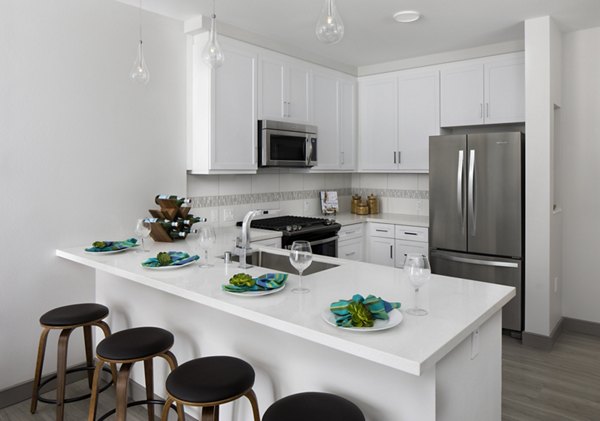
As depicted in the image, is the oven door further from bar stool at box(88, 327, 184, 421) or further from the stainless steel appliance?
bar stool at box(88, 327, 184, 421)

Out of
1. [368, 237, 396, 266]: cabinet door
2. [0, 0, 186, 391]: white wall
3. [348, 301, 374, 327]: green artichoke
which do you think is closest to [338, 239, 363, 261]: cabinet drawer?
[368, 237, 396, 266]: cabinet door

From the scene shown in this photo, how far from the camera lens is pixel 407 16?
341 centimetres

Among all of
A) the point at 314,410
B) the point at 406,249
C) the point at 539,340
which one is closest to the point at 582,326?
the point at 539,340

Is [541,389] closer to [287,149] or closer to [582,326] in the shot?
[582,326]

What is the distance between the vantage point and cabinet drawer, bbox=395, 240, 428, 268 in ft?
14.5

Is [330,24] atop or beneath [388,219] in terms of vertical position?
atop

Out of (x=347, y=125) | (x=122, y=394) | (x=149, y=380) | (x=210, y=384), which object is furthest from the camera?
(x=347, y=125)

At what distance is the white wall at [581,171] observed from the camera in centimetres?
379

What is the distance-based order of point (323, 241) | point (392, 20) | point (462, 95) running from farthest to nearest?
point (462, 95)
point (323, 241)
point (392, 20)

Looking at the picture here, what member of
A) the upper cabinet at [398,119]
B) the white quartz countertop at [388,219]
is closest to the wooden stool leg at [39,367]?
the white quartz countertop at [388,219]

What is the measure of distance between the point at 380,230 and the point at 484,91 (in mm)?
1656

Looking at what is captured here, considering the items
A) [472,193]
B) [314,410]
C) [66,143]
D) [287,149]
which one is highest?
[287,149]

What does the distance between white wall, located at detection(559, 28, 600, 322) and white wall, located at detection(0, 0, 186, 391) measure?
10.9 ft

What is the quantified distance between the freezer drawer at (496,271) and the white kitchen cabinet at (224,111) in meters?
1.96
